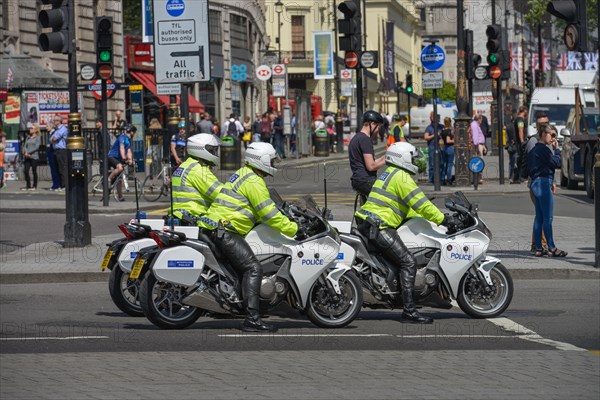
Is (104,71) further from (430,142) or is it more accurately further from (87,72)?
(430,142)

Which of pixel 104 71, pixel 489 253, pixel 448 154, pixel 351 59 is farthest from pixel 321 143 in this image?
pixel 489 253

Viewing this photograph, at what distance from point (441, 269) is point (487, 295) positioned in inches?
21.3

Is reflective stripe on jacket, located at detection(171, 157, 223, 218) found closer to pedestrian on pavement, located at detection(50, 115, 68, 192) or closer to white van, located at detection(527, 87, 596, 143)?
pedestrian on pavement, located at detection(50, 115, 68, 192)

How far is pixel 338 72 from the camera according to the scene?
211 feet

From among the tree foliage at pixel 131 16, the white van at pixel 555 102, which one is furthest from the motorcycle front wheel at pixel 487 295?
the tree foliage at pixel 131 16

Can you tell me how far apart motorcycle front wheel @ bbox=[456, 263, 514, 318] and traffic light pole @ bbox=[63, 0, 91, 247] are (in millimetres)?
7854

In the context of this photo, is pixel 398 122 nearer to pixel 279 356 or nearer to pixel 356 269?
pixel 356 269

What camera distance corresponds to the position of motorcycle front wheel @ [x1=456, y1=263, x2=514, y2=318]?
38.2 ft

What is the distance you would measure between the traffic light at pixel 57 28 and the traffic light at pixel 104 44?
14.2ft

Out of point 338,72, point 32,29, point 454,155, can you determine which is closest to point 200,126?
point 32,29

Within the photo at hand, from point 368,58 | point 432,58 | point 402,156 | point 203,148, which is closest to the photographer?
point 402,156

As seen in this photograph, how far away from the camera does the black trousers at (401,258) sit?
11.3m

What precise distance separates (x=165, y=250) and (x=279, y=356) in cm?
166

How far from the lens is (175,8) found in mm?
17781
